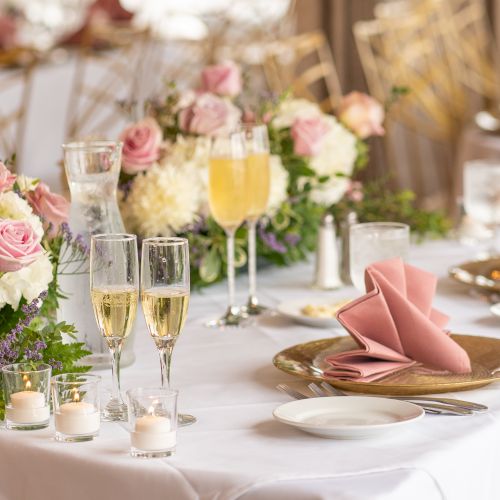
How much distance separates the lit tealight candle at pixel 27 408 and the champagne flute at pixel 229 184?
0.54 metres

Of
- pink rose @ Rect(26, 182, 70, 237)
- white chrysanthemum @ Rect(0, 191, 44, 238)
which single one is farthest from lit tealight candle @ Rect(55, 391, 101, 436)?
pink rose @ Rect(26, 182, 70, 237)

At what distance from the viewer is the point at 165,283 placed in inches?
46.7

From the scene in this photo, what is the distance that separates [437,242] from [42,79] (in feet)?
7.83

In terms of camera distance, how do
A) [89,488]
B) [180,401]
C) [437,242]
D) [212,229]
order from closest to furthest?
[89,488]
[180,401]
[212,229]
[437,242]

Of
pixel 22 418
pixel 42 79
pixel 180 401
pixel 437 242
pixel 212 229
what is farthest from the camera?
pixel 42 79

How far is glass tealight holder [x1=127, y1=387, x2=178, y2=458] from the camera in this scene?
3.54 ft

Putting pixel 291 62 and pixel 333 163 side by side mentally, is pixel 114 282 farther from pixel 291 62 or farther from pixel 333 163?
pixel 291 62

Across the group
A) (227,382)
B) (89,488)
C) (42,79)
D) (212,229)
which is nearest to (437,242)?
(212,229)

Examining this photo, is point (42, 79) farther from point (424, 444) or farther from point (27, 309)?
point (424, 444)

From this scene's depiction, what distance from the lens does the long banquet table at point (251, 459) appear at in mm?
1016

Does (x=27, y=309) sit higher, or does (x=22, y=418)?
Result: (x=27, y=309)

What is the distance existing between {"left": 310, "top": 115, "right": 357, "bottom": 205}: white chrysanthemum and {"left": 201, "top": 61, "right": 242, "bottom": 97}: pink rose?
209mm

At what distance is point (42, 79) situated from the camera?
429 cm

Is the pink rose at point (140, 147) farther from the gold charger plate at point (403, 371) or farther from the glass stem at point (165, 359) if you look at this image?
the glass stem at point (165, 359)
